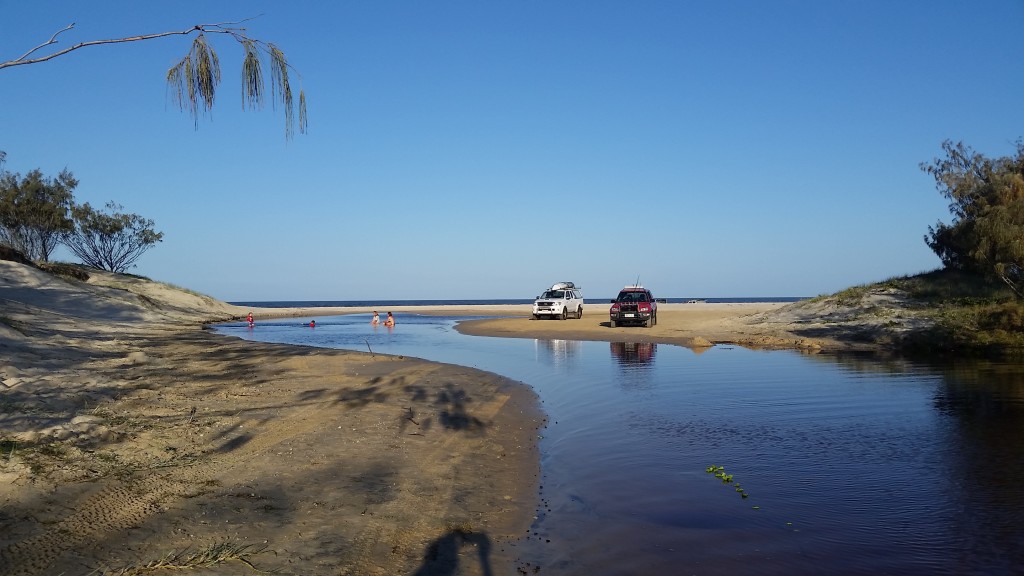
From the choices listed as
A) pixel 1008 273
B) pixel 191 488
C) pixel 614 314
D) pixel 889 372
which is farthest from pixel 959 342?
pixel 191 488

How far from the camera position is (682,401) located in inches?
529

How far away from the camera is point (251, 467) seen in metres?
7.18

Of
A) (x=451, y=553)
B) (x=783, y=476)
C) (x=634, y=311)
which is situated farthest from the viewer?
(x=634, y=311)

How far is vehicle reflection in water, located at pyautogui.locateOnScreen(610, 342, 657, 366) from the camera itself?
832 inches

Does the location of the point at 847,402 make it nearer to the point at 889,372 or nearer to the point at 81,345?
the point at 889,372

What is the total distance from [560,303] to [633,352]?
22.3 m

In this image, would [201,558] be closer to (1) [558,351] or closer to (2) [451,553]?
(2) [451,553]

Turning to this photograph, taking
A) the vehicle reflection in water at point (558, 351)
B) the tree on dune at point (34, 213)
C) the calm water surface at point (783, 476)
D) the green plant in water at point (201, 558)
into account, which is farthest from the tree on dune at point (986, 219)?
the tree on dune at point (34, 213)

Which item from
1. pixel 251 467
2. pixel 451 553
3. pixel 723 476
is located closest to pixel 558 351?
pixel 723 476

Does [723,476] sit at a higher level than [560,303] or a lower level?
lower

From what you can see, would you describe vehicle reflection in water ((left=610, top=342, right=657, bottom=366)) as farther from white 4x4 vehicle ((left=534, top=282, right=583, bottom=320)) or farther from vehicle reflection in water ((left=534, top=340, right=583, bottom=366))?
white 4x4 vehicle ((left=534, top=282, right=583, bottom=320))

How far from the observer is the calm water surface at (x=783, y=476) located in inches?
227

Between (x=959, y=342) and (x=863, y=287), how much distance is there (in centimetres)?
1098

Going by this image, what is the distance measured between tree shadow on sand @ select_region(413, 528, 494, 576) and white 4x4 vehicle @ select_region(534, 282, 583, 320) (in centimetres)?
4050
